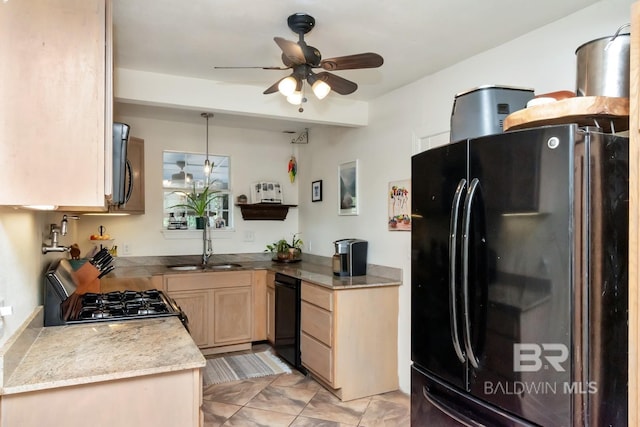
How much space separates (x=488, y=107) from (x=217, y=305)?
3.19 m

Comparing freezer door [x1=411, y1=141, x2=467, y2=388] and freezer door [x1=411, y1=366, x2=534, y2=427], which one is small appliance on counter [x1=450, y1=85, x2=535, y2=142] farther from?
freezer door [x1=411, y1=366, x2=534, y2=427]

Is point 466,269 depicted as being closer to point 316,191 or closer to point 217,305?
point 217,305

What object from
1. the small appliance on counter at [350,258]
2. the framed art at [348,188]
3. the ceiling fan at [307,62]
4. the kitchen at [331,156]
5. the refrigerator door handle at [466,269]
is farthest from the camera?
the framed art at [348,188]

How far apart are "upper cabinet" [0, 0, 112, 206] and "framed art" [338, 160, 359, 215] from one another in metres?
2.70

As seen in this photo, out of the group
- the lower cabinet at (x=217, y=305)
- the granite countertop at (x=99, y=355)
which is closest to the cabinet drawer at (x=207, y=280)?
the lower cabinet at (x=217, y=305)

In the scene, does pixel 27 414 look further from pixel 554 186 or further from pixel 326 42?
pixel 326 42

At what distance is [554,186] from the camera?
1380 millimetres

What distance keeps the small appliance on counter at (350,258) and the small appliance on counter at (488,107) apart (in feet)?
5.87

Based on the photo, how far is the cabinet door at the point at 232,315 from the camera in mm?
4148

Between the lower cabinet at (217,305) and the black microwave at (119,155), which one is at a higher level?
the black microwave at (119,155)

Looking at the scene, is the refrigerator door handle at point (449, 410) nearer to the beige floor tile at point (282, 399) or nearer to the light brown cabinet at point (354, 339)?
the light brown cabinet at point (354, 339)

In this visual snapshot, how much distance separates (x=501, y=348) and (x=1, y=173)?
1735 millimetres

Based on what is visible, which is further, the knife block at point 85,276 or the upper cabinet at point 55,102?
the knife block at point 85,276

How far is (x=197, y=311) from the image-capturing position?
159 inches
